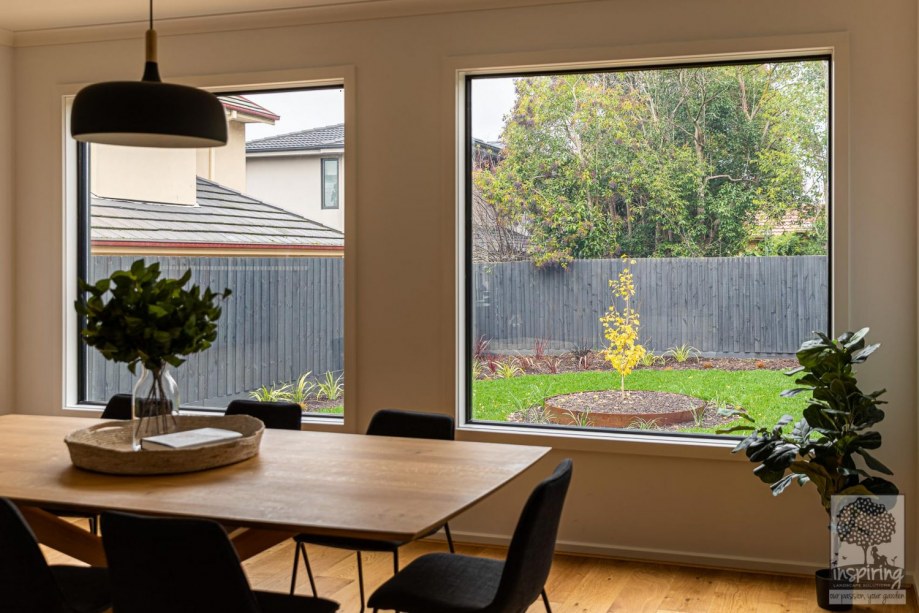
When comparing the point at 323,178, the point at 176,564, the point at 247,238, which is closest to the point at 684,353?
the point at 323,178

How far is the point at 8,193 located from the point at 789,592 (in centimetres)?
475

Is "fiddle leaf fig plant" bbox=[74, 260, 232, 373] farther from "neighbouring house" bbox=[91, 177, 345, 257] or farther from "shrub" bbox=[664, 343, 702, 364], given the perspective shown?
"shrub" bbox=[664, 343, 702, 364]

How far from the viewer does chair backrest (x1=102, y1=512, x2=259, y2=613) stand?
6.89 ft

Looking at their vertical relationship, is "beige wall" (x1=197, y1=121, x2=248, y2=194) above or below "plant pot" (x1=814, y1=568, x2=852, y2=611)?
above

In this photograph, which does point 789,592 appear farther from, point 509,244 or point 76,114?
point 76,114

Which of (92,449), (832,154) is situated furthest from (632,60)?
(92,449)

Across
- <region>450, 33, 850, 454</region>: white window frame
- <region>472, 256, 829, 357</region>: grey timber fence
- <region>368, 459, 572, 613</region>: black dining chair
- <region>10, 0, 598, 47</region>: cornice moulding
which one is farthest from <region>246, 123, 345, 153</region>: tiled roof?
<region>368, 459, 572, 613</region>: black dining chair

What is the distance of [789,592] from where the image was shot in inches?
159

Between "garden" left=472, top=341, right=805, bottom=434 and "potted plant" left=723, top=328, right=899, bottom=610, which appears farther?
"garden" left=472, top=341, right=805, bottom=434

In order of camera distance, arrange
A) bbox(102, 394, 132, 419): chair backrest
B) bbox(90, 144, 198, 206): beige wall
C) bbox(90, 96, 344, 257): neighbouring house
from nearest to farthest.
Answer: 1. bbox(102, 394, 132, 419): chair backrest
2. bbox(90, 96, 344, 257): neighbouring house
3. bbox(90, 144, 198, 206): beige wall

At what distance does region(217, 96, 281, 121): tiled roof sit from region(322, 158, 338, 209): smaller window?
0.42 m

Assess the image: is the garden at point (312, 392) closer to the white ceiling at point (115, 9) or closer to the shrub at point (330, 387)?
Result: the shrub at point (330, 387)

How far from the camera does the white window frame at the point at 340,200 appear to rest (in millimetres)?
4906

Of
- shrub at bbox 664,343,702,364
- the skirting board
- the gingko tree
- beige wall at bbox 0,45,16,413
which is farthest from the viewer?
beige wall at bbox 0,45,16,413
